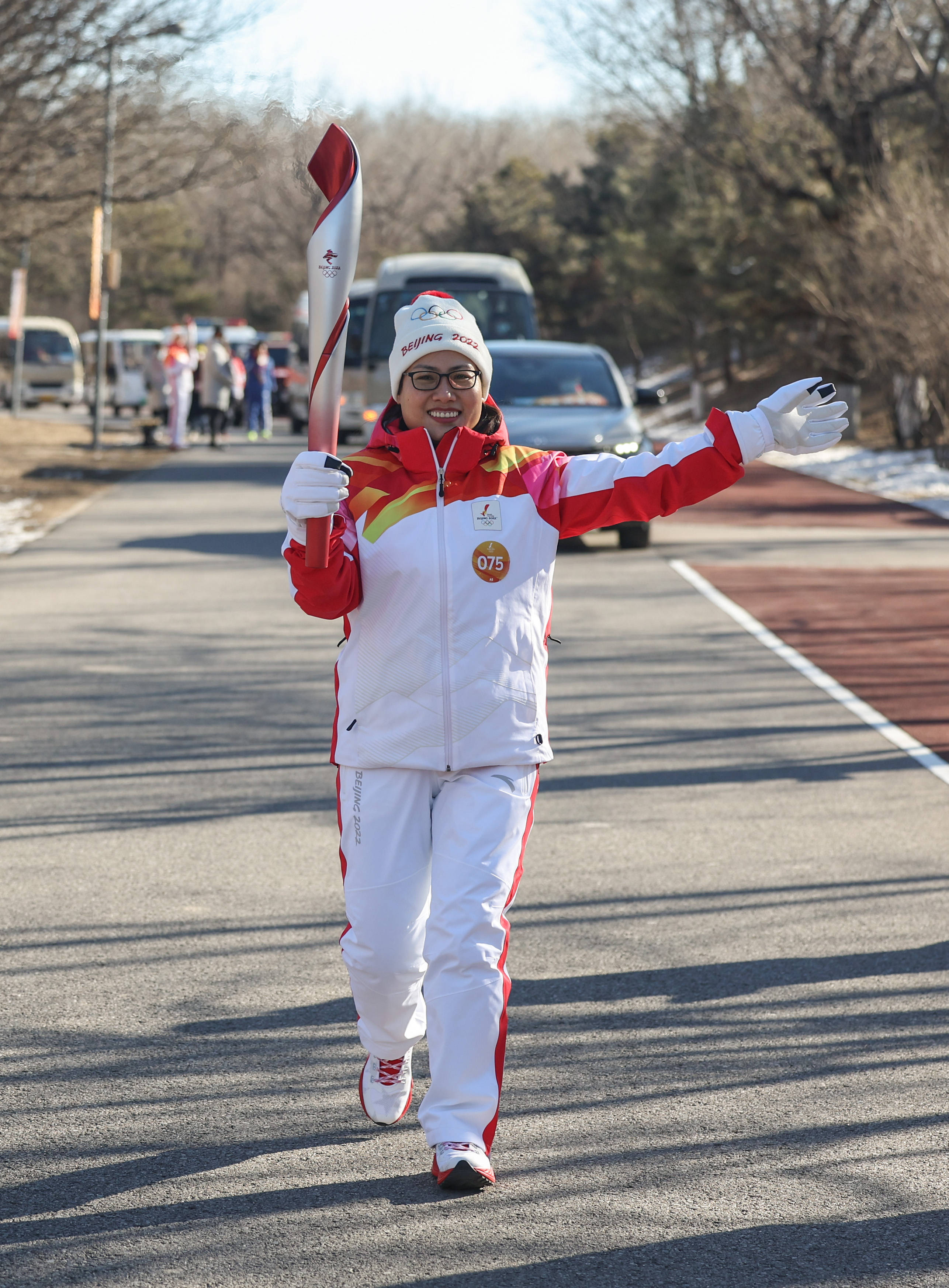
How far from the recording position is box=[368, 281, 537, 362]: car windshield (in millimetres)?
22766

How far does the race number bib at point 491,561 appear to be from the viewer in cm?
376

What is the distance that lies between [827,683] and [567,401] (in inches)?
260

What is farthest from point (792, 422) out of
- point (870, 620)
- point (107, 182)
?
point (107, 182)

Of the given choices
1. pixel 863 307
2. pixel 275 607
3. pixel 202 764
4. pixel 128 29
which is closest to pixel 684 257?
pixel 863 307

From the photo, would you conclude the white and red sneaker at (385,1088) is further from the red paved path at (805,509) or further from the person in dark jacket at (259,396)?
the person in dark jacket at (259,396)

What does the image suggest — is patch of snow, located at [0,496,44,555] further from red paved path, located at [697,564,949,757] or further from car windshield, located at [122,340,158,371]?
car windshield, located at [122,340,158,371]

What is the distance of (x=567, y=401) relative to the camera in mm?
15961

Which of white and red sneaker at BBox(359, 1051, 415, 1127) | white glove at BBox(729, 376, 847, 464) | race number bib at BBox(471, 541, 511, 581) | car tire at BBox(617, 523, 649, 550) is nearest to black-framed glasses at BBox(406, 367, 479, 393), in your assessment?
race number bib at BBox(471, 541, 511, 581)

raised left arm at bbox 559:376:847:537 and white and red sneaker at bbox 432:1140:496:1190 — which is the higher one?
raised left arm at bbox 559:376:847:537

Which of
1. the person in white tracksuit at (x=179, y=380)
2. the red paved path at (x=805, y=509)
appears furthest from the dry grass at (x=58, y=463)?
the red paved path at (x=805, y=509)

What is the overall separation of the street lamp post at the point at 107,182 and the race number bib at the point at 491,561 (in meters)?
19.6

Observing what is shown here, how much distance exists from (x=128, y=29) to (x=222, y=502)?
21.6ft

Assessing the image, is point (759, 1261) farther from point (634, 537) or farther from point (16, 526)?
point (16, 526)

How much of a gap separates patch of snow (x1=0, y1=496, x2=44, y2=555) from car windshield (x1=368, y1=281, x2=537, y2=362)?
517cm
